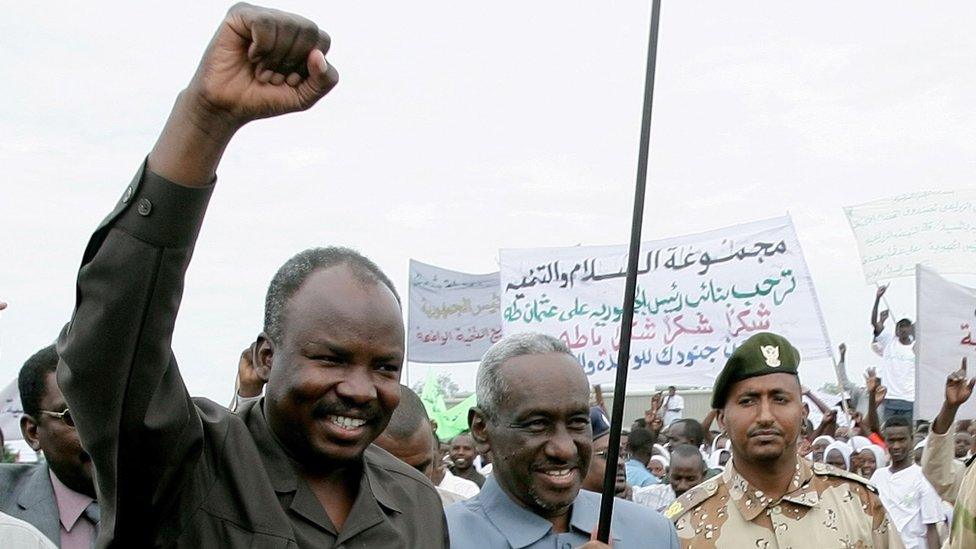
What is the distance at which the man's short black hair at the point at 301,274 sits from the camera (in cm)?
218

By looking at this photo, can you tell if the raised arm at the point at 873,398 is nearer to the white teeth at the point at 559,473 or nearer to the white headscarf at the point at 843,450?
the white headscarf at the point at 843,450

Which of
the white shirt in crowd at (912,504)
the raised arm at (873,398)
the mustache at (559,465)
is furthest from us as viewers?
the raised arm at (873,398)

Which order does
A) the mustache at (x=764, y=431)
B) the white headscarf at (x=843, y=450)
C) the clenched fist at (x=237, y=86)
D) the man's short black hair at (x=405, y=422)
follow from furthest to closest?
the white headscarf at (x=843, y=450) < the man's short black hair at (x=405, y=422) < the mustache at (x=764, y=431) < the clenched fist at (x=237, y=86)

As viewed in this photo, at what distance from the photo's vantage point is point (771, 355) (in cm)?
422

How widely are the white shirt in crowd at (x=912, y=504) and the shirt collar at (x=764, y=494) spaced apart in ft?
12.1

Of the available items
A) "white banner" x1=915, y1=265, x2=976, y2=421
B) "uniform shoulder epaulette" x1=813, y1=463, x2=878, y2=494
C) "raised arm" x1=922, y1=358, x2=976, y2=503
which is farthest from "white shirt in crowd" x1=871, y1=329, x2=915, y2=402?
"uniform shoulder epaulette" x1=813, y1=463, x2=878, y2=494

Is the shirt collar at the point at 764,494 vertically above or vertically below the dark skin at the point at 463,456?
below

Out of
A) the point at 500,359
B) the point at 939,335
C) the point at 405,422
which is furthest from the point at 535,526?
the point at 939,335

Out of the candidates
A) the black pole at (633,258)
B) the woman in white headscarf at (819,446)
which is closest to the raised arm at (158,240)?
the black pole at (633,258)

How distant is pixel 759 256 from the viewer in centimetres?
1119

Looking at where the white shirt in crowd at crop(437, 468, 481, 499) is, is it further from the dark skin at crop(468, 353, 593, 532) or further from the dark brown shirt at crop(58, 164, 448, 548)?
the dark brown shirt at crop(58, 164, 448, 548)

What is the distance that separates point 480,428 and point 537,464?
248 millimetres

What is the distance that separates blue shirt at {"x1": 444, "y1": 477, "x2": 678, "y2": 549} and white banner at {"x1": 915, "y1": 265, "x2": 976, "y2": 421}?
5789mm

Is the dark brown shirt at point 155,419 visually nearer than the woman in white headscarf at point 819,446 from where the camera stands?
Yes
